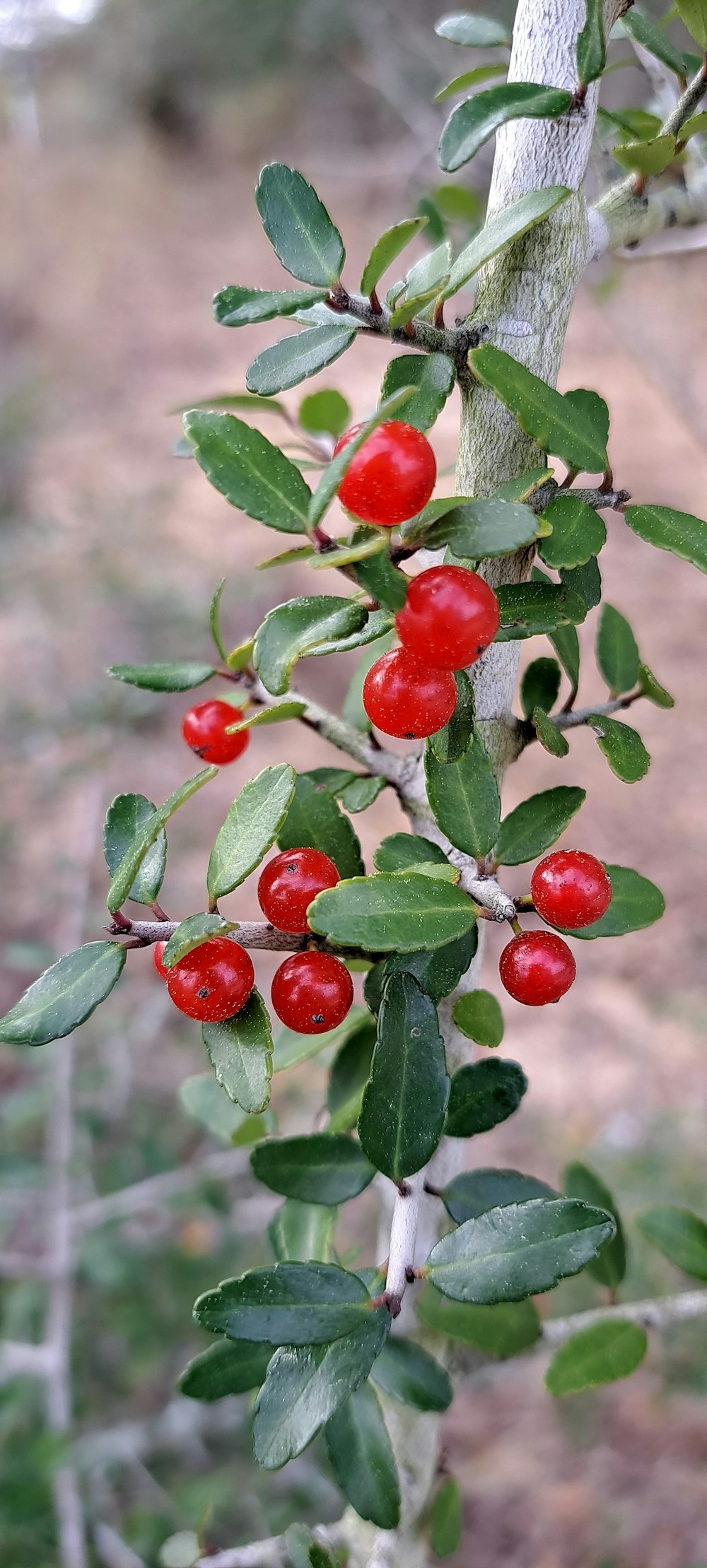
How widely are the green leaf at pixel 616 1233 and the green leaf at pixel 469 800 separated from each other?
1.99 ft

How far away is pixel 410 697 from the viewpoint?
0.52m

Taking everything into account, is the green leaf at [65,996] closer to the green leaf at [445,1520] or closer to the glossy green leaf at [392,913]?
the glossy green leaf at [392,913]

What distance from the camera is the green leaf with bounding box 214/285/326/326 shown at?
524 millimetres

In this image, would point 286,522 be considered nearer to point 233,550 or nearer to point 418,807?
point 418,807

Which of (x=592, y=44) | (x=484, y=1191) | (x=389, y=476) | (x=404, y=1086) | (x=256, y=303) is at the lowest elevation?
(x=484, y=1191)

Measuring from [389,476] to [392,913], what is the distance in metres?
0.22

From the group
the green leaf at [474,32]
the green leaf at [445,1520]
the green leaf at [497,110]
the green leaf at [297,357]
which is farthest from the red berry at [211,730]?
the green leaf at [445,1520]

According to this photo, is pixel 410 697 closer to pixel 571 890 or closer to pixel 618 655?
pixel 571 890

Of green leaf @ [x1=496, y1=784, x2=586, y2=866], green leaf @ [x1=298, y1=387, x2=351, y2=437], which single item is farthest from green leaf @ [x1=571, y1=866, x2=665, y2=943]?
green leaf @ [x1=298, y1=387, x2=351, y2=437]

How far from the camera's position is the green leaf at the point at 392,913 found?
508 mm

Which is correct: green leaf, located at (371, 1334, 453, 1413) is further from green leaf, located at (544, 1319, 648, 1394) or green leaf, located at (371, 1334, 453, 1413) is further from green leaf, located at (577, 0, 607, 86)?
green leaf, located at (577, 0, 607, 86)

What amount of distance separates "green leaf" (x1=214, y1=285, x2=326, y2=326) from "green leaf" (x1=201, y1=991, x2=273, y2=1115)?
0.37 m

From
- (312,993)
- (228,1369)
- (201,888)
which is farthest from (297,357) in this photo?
(201,888)

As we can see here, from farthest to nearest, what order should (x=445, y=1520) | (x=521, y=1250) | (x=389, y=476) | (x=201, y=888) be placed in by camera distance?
(x=201, y=888) → (x=445, y=1520) → (x=521, y=1250) → (x=389, y=476)
